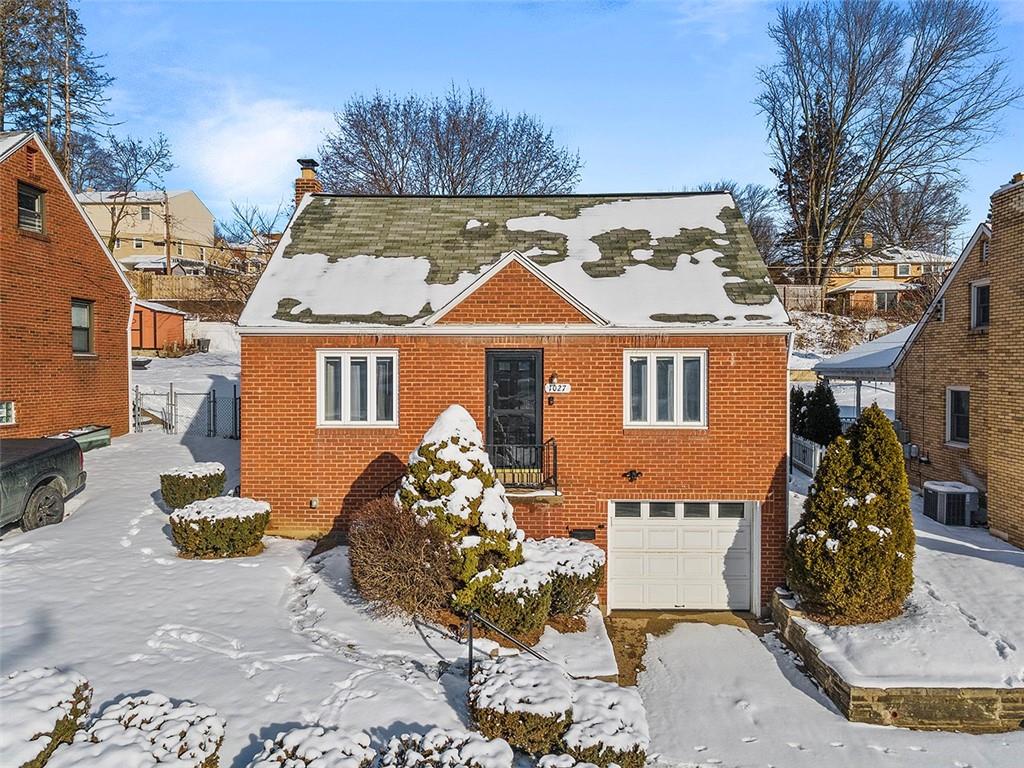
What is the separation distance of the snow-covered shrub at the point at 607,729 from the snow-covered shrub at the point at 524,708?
0.52 ft

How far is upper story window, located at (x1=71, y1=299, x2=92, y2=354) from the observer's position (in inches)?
647

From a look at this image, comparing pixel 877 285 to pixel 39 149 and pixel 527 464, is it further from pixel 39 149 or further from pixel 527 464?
pixel 39 149

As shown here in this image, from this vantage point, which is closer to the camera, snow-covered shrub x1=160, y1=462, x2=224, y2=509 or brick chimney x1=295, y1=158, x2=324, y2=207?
snow-covered shrub x1=160, y1=462, x2=224, y2=509

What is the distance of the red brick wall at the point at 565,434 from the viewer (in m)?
10.9

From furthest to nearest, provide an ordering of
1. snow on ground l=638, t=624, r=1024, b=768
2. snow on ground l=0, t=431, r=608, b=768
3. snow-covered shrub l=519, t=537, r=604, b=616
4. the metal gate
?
the metal gate
snow-covered shrub l=519, t=537, r=604, b=616
snow on ground l=638, t=624, r=1024, b=768
snow on ground l=0, t=431, r=608, b=768

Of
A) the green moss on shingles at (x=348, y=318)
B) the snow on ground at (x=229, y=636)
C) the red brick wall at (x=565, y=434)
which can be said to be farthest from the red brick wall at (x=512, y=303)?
the snow on ground at (x=229, y=636)

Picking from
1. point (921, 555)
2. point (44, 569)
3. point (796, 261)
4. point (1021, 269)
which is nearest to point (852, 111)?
point (796, 261)

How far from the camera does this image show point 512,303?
11.0 meters

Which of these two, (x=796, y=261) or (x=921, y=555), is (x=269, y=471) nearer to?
(x=921, y=555)

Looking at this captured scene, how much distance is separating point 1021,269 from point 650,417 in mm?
7985

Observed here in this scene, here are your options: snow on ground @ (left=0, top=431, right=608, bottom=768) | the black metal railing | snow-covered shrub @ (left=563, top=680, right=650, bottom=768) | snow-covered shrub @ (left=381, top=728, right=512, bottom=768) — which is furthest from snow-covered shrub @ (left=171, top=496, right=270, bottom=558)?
snow-covered shrub @ (left=563, top=680, right=650, bottom=768)

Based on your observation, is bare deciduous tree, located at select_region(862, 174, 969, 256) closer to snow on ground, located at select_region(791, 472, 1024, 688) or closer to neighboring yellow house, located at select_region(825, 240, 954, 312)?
neighboring yellow house, located at select_region(825, 240, 954, 312)

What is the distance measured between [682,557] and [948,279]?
1089cm

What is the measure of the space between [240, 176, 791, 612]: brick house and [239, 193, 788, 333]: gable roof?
70 millimetres
